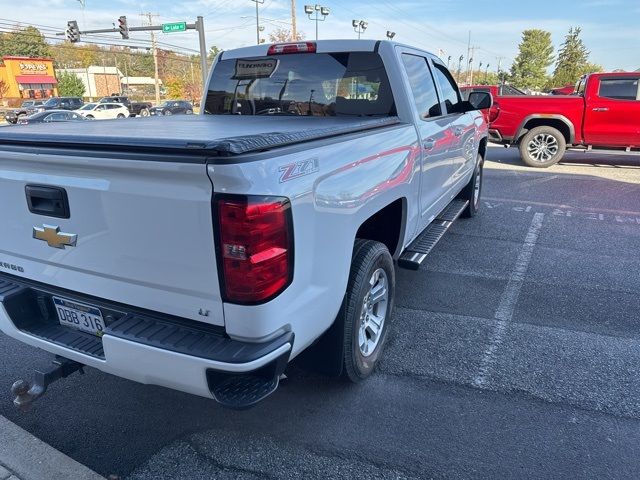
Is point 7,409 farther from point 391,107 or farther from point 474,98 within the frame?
point 474,98

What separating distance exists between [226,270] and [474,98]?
4430 mm

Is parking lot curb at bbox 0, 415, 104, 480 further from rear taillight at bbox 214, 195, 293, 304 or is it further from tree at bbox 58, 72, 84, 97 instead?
tree at bbox 58, 72, 84, 97

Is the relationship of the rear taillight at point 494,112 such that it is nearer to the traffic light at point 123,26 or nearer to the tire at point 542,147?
the tire at point 542,147

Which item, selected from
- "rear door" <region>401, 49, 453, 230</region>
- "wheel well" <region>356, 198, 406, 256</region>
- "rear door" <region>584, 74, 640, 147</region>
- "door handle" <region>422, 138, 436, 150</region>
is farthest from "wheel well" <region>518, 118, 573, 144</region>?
"wheel well" <region>356, 198, 406, 256</region>

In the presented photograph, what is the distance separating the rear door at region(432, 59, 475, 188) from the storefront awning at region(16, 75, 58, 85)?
73972 mm

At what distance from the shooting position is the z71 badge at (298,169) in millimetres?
1978

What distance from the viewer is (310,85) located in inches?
159

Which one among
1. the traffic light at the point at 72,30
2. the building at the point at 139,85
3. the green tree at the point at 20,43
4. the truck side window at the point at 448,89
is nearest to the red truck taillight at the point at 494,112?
the truck side window at the point at 448,89

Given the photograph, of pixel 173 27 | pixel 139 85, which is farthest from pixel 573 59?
pixel 139 85

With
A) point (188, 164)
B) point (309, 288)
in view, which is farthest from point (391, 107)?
point (188, 164)

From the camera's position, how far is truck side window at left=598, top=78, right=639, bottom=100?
394 inches

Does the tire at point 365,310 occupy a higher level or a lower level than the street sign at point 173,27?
lower

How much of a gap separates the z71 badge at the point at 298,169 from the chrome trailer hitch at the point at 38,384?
1.54m

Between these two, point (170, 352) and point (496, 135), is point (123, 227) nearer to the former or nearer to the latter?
point (170, 352)
